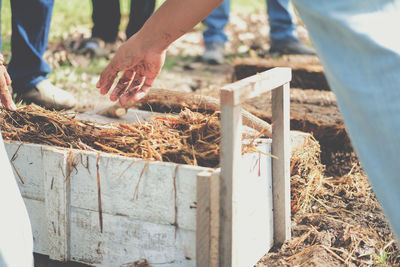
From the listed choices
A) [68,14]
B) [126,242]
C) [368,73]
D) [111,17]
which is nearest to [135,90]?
[126,242]

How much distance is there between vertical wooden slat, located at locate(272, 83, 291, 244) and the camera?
2.08m

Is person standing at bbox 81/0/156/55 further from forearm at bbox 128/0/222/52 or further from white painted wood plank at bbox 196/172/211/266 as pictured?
white painted wood plank at bbox 196/172/211/266

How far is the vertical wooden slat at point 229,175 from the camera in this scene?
1674 mm

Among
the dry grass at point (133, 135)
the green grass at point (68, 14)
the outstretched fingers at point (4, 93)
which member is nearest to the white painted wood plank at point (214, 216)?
the dry grass at point (133, 135)

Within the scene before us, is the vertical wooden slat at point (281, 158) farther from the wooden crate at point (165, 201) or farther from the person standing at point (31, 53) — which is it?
the person standing at point (31, 53)

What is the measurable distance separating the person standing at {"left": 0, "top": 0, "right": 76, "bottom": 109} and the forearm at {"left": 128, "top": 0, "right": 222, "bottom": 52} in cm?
161

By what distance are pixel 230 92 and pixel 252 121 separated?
607 mm

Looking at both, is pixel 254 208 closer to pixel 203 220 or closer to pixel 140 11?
pixel 203 220

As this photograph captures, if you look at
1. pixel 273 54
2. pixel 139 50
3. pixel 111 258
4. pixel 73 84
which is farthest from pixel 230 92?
pixel 273 54

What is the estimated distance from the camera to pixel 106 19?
5.87 m

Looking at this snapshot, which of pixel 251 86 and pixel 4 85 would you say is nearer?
pixel 251 86

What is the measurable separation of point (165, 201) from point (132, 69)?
658 mm

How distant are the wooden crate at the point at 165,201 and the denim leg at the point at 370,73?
0.43 meters

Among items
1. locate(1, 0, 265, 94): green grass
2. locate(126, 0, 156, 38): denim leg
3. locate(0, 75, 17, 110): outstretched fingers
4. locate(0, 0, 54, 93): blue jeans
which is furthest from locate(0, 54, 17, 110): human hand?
locate(126, 0, 156, 38): denim leg
